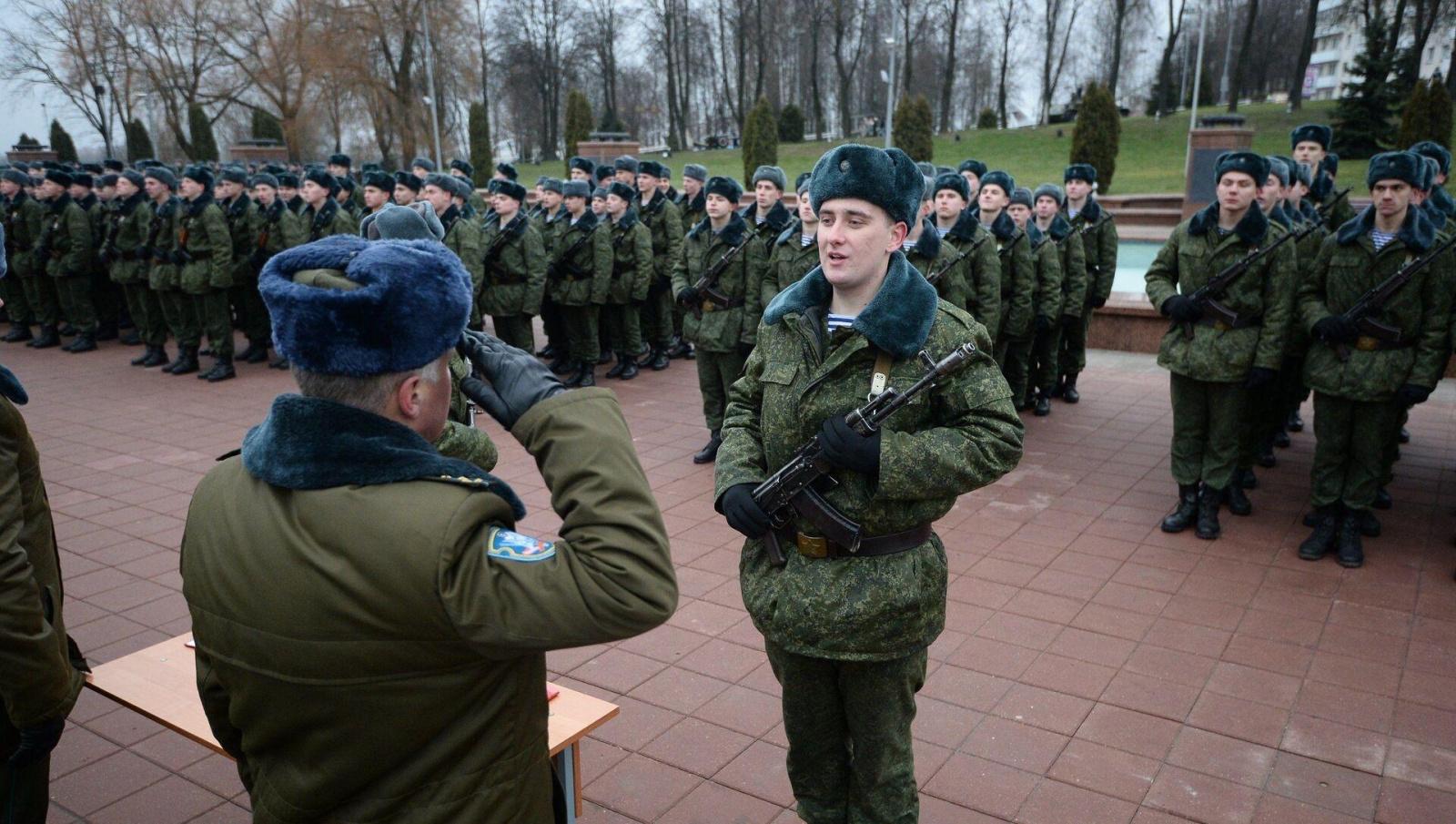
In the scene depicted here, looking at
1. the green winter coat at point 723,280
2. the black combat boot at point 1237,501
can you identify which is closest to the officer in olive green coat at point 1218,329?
the black combat boot at point 1237,501

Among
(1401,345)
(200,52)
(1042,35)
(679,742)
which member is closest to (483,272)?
(679,742)

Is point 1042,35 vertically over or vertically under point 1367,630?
over

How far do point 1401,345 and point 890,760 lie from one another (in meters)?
4.15

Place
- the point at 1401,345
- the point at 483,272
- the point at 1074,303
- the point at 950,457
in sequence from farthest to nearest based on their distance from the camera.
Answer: the point at 483,272 < the point at 1074,303 < the point at 1401,345 < the point at 950,457

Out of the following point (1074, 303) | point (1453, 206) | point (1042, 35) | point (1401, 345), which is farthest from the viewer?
point (1042, 35)

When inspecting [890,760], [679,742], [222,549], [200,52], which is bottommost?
[679,742]

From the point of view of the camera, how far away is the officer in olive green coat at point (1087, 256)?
8945 millimetres

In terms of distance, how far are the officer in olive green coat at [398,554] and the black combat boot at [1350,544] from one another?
502 cm

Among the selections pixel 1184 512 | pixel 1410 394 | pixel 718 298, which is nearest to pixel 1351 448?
pixel 1410 394

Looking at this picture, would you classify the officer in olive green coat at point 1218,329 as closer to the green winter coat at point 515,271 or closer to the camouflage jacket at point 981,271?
the camouflage jacket at point 981,271

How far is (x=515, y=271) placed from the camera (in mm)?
9414

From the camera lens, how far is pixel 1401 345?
209 inches

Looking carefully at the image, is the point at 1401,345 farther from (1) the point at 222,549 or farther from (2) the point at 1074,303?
(1) the point at 222,549

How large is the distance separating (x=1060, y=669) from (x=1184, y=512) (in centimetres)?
209
